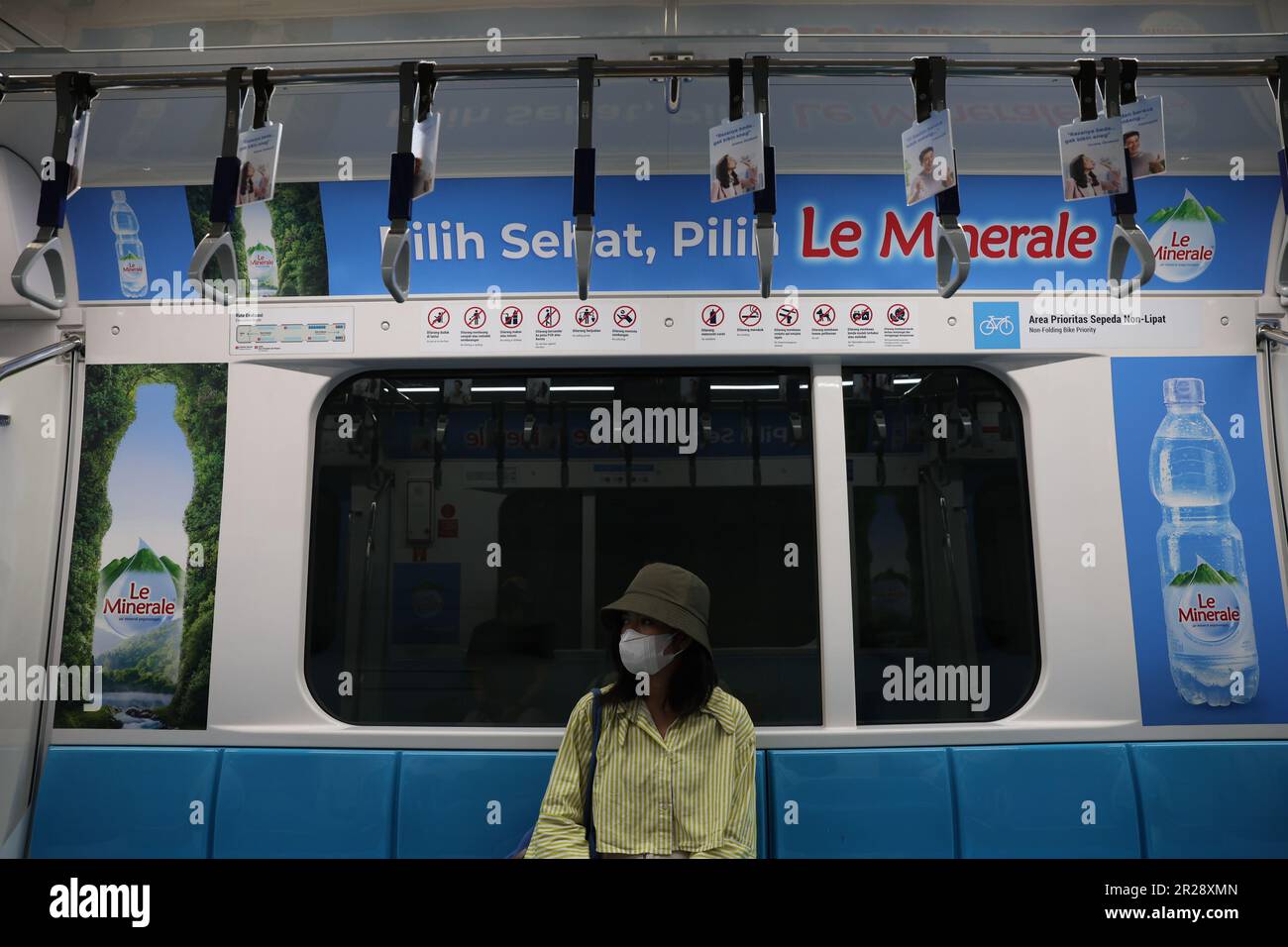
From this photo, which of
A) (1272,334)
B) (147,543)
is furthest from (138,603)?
(1272,334)

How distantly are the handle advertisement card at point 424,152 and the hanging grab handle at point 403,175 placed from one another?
0.02 m

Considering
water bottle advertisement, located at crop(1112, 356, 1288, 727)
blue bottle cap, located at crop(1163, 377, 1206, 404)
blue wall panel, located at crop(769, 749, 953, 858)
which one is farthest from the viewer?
blue bottle cap, located at crop(1163, 377, 1206, 404)

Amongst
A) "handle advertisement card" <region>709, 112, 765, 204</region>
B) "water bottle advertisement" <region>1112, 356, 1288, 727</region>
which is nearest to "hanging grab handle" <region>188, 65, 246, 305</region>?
"handle advertisement card" <region>709, 112, 765, 204</region>

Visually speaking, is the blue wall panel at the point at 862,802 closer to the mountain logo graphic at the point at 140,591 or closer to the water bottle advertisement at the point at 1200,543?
the water bottle advertisement at the point at 1200,543

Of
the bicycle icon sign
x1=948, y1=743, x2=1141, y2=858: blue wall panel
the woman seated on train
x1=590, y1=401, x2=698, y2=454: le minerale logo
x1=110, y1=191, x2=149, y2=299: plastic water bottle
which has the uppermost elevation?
x1=110, y1=191, x2=149, y2=299: plastic water bottle

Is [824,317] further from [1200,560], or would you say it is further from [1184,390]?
[1200,560]

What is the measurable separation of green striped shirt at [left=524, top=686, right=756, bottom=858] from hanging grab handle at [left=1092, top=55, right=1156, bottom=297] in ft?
4.94

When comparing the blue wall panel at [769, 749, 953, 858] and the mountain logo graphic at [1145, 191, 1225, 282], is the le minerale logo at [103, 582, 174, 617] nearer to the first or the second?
the blue wall panel at [769, 749, 953, 858]

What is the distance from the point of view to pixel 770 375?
2973 millimetres

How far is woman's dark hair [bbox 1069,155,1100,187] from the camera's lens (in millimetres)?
2018

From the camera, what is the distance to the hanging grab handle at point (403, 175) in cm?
196

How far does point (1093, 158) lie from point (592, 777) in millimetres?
1993

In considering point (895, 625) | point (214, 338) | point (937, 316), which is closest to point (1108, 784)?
point (895, 625)
